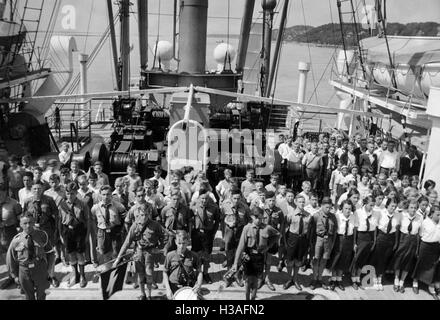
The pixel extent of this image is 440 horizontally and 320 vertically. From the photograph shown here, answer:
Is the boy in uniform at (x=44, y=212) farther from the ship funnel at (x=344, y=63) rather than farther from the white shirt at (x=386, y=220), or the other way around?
the ship funnel at (x=344, y=63)

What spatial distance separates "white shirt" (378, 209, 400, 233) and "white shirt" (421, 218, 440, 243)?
1.16 ft

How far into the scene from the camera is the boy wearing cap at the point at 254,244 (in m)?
5.07

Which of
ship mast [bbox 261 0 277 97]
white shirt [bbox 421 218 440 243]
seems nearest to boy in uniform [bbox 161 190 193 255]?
white shirt [bbox 421 218 440 243]

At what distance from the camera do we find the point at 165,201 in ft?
20.5

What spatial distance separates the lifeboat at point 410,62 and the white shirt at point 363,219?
5.67 m

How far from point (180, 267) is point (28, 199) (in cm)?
257

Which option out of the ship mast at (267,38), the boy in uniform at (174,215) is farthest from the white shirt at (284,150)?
the ship mast at (267,38)

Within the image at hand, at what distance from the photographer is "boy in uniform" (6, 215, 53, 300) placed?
15.1 ft

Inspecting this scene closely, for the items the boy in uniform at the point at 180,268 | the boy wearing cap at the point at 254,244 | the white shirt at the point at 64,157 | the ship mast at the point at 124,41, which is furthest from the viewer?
the ship mast at the point at 124,41

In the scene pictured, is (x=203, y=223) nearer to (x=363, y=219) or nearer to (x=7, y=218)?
(x=363, y=219)

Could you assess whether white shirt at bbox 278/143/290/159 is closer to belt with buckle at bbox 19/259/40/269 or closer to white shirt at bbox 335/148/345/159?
white shirt at bbox 335/148/345/159

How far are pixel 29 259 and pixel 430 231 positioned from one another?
5.25 metres
